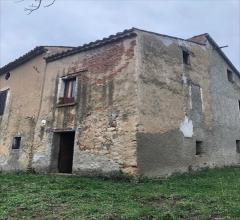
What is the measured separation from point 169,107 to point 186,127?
3.99ft

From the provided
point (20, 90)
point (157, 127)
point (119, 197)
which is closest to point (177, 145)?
point (157, 127)

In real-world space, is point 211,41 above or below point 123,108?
above

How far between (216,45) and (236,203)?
10489 millimetres

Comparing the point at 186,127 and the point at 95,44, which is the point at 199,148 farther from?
the point at 95,44

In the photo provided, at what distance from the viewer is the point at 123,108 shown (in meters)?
11.3

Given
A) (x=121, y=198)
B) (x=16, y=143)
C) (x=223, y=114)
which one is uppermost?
(x=223, y=114)

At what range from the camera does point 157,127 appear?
446 inches

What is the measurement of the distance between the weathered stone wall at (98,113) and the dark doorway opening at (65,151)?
0.43 m

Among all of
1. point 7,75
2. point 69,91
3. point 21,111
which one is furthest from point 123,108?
point 7,75

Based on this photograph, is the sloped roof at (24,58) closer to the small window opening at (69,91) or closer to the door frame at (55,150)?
the small window opening at (69,91)

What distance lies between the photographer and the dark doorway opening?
13.2 meters

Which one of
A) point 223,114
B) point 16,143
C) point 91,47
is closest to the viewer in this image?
point 91,47

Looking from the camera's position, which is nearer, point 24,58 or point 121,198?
point 121,198

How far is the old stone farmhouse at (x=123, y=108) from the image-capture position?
1120 centimetres
